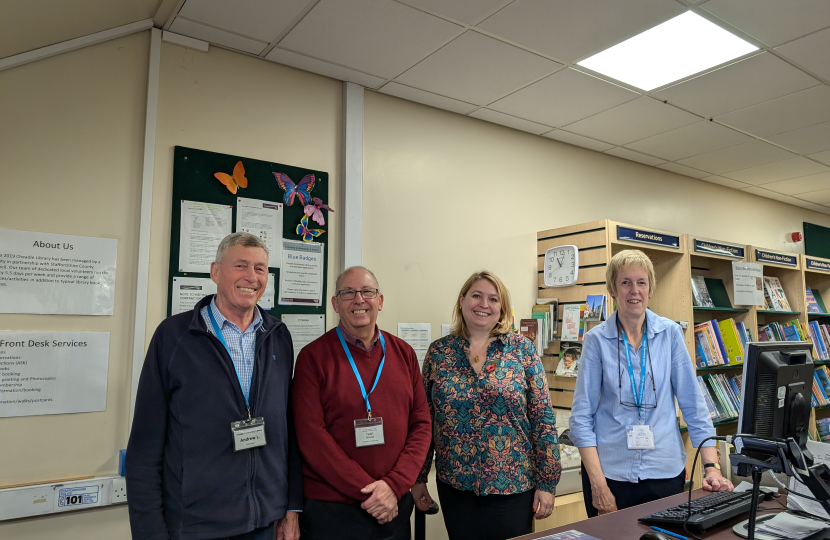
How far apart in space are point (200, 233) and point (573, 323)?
230cm

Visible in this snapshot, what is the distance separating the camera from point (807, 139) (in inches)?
163

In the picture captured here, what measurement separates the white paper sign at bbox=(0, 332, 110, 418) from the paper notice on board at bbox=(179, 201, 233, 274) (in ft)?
1.57

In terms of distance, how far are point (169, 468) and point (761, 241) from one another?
6041 mm

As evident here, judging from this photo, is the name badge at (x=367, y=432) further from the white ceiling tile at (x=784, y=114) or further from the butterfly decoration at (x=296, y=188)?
the white ceiling tile at (x=784, y=114)

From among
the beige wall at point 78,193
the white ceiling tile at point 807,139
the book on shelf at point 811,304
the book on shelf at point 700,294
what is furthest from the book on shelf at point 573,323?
the book on shelf at point 811,304

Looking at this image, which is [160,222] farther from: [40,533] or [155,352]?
[40,533]

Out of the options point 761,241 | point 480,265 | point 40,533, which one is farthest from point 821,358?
point 40,533

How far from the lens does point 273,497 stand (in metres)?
1.81

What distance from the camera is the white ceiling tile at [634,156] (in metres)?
4.44

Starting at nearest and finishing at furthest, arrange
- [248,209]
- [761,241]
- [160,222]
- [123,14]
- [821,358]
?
[123,14] < [160,222] < [248,209] < [821,358] < [761,241]

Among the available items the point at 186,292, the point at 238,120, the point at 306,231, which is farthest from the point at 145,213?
the point at 306,231

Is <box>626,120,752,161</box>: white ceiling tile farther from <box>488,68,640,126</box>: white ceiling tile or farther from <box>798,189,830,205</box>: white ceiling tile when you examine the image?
<box>798,189,830,205</box>: white ceiling tile

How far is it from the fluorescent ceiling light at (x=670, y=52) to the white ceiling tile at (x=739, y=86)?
0.14m

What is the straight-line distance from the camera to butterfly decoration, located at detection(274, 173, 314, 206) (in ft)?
9.50
